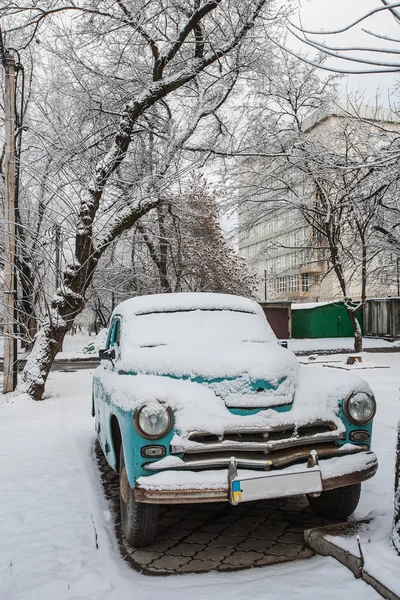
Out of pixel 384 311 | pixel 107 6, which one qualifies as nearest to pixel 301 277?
pixel 384 311

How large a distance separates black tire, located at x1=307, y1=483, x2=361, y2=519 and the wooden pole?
7.85m

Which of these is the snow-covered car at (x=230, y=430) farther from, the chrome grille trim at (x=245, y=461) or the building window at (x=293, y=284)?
the building window at (x=293, y=284)

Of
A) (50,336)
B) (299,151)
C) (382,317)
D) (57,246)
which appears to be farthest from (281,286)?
(57,246)

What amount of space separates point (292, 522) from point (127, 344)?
209 centimetres

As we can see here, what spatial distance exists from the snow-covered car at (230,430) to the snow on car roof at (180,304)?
63 centimetres

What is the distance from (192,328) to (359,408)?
1.74 metres

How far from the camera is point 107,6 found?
1225 cm

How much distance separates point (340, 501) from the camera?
161 inches

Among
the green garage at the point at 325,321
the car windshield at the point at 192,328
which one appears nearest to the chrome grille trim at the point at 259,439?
the car windshield at the point at 192,328

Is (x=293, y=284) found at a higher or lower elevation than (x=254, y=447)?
higher

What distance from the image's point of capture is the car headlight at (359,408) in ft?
12.8

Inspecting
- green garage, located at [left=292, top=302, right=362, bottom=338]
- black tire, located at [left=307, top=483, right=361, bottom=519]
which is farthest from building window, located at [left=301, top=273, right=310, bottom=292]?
black tire, located at [left=307, top=483, right=361, bottom=519]

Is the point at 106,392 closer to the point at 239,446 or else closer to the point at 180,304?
the point at 180,304

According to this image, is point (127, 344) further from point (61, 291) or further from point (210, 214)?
point (210, 214)
